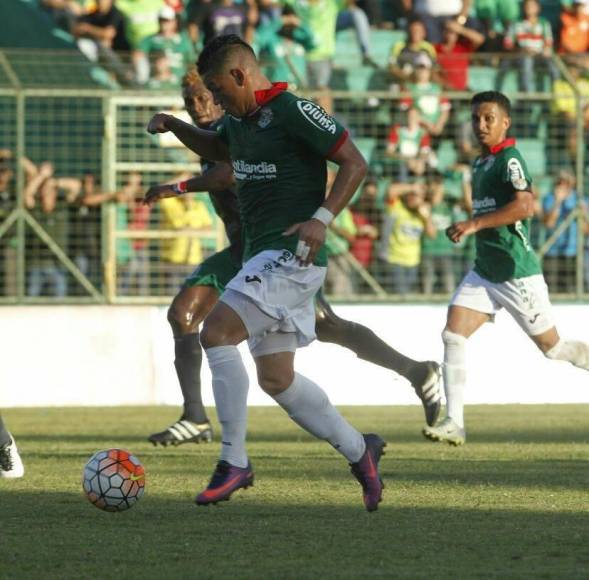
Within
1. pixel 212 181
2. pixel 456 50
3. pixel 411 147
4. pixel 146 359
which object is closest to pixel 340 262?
pixel 411 147

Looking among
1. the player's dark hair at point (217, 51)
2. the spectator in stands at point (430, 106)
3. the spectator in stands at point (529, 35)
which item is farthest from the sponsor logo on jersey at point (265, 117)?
the spectator in stands at point (529, 35)

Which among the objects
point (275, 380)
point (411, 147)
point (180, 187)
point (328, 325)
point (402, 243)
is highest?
point (411, 147)

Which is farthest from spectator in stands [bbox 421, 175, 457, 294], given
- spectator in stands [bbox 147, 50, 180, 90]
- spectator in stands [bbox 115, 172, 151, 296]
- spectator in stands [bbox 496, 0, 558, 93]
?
spectator in stands [bbox 147, 50, 180, 90]

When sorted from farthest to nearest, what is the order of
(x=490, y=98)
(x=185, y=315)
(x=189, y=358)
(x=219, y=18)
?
(x=219, y=18) → (x=189, y=358) → (x=185, y=315) → (x=490, y=98)

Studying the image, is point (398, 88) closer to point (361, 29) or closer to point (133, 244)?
point (361, 29)

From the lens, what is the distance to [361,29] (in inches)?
776

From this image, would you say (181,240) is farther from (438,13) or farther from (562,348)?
(562,348)

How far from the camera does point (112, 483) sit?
22.5 ft

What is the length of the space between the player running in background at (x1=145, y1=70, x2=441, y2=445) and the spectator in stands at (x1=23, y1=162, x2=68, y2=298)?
16.8 feet

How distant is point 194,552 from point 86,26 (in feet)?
44.2

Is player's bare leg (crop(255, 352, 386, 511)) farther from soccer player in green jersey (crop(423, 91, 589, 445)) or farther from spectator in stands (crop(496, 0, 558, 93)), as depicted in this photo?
spectator in stands (crop(496, 0, 558, 93))

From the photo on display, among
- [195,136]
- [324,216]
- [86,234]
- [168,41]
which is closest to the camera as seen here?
[324,216]

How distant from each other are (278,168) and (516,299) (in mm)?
4075

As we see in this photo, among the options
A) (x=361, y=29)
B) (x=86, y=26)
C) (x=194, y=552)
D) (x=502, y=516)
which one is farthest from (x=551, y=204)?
(x=194, y=552)
